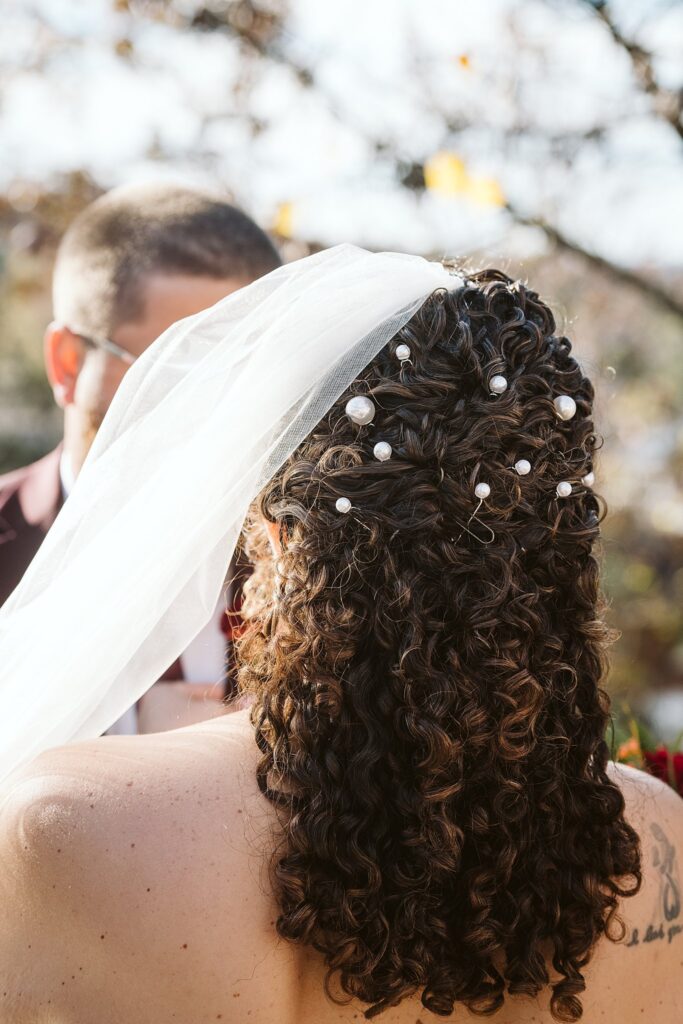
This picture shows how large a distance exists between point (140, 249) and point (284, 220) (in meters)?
2.59

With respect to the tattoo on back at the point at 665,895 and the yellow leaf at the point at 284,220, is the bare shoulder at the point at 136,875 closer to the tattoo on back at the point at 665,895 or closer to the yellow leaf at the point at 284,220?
the tattoo on back at the point at 665,895

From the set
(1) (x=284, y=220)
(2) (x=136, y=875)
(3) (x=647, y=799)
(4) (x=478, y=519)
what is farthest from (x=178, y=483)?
(1) (x=284, y=220)

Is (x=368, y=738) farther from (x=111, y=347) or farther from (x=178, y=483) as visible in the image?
(x=111, y=347)

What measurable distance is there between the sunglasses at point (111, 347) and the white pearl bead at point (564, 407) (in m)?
1.83

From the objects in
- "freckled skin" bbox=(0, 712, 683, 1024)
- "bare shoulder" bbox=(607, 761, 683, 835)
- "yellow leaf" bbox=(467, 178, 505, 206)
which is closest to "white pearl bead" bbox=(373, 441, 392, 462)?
"freckled skin" bbox=(0, 712, 683, 1024)

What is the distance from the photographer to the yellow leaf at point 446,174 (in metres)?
5.00

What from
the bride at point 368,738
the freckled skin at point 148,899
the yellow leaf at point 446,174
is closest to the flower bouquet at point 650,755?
the bride at point 368,738

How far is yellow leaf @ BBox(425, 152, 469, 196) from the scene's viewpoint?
16.4 feet

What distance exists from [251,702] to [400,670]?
31 cm

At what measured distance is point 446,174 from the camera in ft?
16.5

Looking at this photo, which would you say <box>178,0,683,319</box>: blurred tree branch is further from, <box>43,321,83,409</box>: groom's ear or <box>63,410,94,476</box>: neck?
<box>63,410,94,476</box>: neck

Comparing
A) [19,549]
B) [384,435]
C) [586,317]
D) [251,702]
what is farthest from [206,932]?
[586,317]

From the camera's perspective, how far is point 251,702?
1551mm

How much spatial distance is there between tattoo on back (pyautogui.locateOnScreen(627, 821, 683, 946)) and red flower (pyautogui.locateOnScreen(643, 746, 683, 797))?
0.56m
